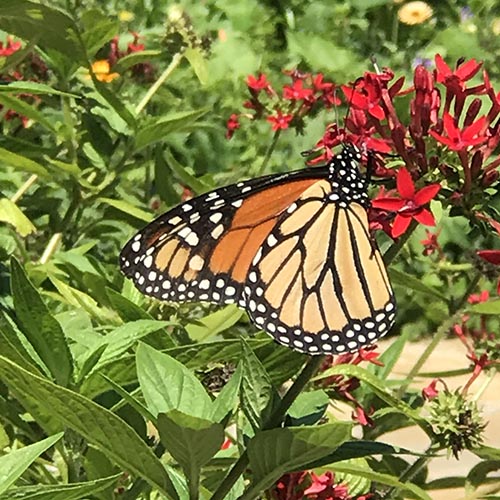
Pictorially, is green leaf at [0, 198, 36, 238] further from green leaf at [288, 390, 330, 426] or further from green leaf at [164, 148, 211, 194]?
green leaf at [288, 390, 330, 426]

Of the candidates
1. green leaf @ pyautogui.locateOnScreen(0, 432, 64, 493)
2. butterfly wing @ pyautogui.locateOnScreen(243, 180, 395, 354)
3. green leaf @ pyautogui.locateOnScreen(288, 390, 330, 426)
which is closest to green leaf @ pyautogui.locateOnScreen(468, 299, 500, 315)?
butterfly wing @ pyautogui.locateOnScreen(243, 180, 395, 354)

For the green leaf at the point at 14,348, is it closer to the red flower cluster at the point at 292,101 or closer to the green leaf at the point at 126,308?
the green leaf at the point at 126,308

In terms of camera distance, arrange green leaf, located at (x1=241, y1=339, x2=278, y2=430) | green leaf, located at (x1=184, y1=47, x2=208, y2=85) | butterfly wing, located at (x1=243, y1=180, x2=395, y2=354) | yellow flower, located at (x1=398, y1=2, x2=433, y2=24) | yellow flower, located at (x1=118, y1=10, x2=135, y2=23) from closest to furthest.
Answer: green leaf, located at (x1=241, y1=339, x2=278, y2=430) → butterfly wing, located at (x1=243, y1=180, x2=395, y2=354) → green leaf, located at (x1=184, y1=47, x2=208, y2=85) → yellow flower, located at (x1=118, y1=10, x2=135, y2=23) → yellow flower, located at (x1=398, y1=2, x2=433, y2=24)

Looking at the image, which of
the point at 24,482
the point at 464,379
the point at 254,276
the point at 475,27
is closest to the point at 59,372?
the point at 24,482

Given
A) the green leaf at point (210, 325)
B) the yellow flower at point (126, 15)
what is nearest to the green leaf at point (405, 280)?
the green leaf at point (210, 325)

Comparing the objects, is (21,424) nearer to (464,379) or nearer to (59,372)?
(59,372)
